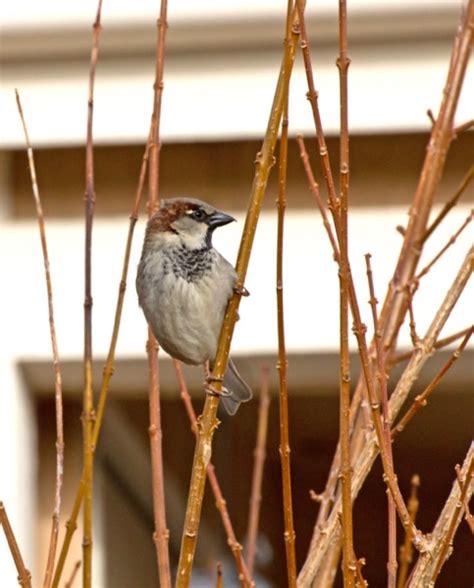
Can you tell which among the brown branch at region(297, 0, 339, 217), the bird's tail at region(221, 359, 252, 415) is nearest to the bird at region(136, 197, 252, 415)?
the bird's tail at region(221, 359, 252, 415)

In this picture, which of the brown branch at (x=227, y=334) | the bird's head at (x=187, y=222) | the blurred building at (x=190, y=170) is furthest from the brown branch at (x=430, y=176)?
the blurred building at (x=190, y=170)

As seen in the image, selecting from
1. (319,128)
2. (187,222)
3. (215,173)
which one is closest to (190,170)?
(215,173)

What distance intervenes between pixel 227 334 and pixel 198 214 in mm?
1082

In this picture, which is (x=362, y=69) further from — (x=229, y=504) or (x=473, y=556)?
(x=473, y=556)

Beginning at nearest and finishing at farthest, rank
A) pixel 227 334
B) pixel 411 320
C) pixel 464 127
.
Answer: pixel 227 334 < pixel 411 320 < pixel 464 127

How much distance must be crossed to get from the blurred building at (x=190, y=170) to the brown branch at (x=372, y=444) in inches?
81.9

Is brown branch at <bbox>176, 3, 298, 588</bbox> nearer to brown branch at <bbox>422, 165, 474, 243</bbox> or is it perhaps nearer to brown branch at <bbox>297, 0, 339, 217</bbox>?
brown branch at <bbox>297, 0, 339, 217</bbox>

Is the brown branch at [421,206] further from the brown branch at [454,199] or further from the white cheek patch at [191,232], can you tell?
the white cheek patch at [191,232]

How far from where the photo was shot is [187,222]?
297 cm

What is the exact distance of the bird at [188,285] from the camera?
9.30ft

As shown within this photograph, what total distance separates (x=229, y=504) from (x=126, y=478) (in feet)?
3.08

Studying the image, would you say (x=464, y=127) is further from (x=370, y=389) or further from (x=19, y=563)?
(x=19, y=563)

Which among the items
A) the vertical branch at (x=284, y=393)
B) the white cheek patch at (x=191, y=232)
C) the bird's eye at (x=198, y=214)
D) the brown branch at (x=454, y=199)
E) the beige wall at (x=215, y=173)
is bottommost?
the vertical branch at (x=284, y=393)

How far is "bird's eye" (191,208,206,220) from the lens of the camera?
2.92m
